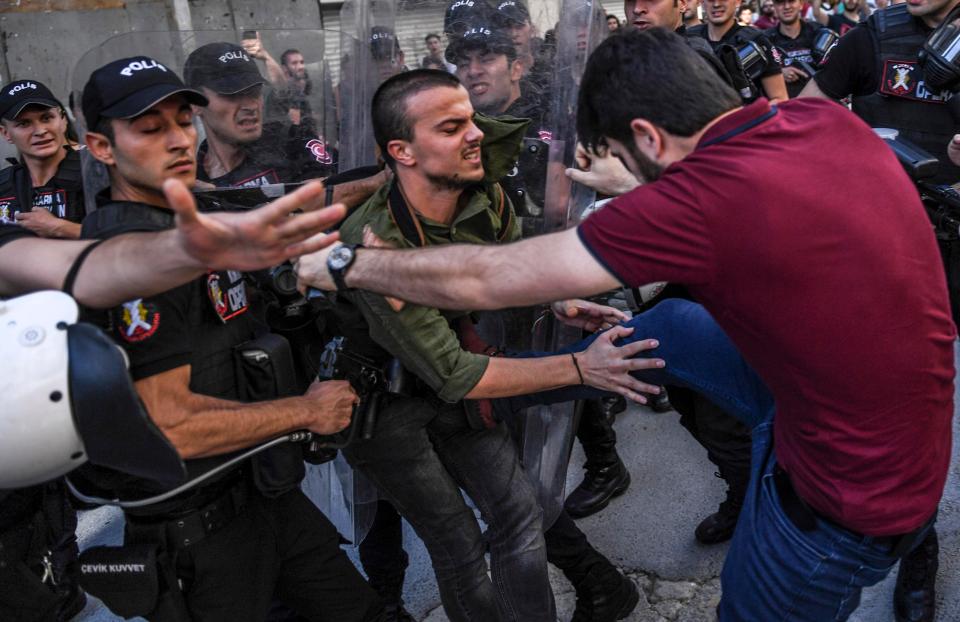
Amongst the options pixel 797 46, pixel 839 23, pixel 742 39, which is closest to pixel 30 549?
pixel 742 39

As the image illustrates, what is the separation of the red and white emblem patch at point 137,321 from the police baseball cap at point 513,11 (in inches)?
57.3

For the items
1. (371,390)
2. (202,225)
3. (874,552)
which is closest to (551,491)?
(371,390)

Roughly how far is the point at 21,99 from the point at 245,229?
10.6 ft

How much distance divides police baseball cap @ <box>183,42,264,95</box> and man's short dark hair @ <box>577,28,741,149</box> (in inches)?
50.1

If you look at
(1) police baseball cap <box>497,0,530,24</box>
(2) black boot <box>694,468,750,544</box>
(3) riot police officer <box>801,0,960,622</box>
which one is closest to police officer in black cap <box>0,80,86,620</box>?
(1) police baseball cap <box>497,0,530,24</box>

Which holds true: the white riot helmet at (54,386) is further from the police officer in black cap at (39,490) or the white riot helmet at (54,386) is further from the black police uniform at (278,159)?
the black police uniform at (278,159)

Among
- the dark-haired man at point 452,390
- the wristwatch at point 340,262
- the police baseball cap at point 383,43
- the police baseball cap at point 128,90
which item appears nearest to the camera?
the wristwatch at point 340,262

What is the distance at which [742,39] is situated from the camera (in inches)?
169

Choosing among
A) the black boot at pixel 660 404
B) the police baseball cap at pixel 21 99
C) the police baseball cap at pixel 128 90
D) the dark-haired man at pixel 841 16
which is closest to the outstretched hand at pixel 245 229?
the police baseball cap at pixel 128 90

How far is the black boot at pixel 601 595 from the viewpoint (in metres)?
2.71

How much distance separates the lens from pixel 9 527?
8.02 ft

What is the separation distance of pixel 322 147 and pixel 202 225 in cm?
147

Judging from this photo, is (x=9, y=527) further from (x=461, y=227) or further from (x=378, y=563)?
(x=461, y=227)

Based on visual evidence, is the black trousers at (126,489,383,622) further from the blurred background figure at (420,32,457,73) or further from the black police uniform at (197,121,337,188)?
the blurred background figure at (420,32,457,73)
